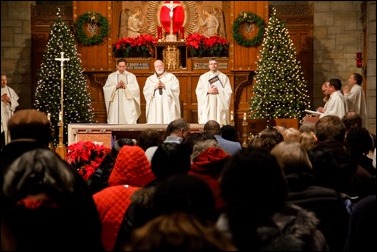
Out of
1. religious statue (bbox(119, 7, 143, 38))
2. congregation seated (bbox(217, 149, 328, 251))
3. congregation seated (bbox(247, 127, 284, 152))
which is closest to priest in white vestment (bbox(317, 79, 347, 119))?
religious statue (bbox(119, 7, 143, 38))

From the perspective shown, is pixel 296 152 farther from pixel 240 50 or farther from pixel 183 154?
pixel 240 50

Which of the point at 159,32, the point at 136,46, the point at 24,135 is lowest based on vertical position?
the point at 24,135

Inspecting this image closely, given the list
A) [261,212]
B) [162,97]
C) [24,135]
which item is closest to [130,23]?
[162,97]

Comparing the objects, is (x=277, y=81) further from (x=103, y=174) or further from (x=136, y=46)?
(x=103, y=174)

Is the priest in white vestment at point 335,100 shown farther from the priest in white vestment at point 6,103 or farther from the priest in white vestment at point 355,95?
the priest in white vestment at point 6,103

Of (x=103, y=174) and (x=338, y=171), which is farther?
(x=103, y=174)

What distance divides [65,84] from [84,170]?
8438 millimetres

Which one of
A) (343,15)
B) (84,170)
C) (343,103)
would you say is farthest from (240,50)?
(84,170)

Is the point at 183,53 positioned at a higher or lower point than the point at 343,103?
higher

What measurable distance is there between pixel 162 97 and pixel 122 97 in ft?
2.91

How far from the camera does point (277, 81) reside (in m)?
15.6

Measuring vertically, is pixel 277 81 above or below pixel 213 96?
above

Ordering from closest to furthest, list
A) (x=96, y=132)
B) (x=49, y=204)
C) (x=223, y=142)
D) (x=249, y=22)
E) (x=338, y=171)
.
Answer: (x=49, y=204) < (x=338, y=171) < (x=223, y=142) < (x=96, y=132) < (x=249, y=22)

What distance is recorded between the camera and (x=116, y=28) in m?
17.1
